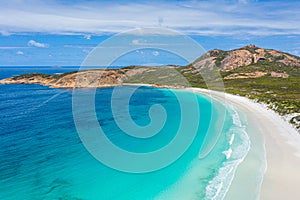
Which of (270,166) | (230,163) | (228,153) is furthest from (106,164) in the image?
(270,166)

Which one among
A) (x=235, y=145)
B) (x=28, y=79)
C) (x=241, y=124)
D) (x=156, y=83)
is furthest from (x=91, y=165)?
(x=28, y=79)

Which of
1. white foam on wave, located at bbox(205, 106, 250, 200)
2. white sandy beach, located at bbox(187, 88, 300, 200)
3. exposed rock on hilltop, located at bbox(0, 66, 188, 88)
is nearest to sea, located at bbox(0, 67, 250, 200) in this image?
white foam on wave, located at bbox(205, 106, 250, 200)

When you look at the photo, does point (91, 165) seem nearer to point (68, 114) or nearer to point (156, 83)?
point (68, 114)

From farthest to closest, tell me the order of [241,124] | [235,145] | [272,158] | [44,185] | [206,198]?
[241,124], [235,145], [272,158], [44,185], [206,198]

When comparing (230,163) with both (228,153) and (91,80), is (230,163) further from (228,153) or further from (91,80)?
(91,80)

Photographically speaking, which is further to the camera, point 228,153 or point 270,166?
point 228,153

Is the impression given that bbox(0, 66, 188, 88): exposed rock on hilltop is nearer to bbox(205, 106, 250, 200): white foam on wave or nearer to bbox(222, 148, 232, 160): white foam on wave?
bbox(205, 106, 250, 200): white foam on wave

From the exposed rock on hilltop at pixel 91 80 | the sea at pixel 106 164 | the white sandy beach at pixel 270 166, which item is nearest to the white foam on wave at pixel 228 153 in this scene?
the sea at pixel 106 164
